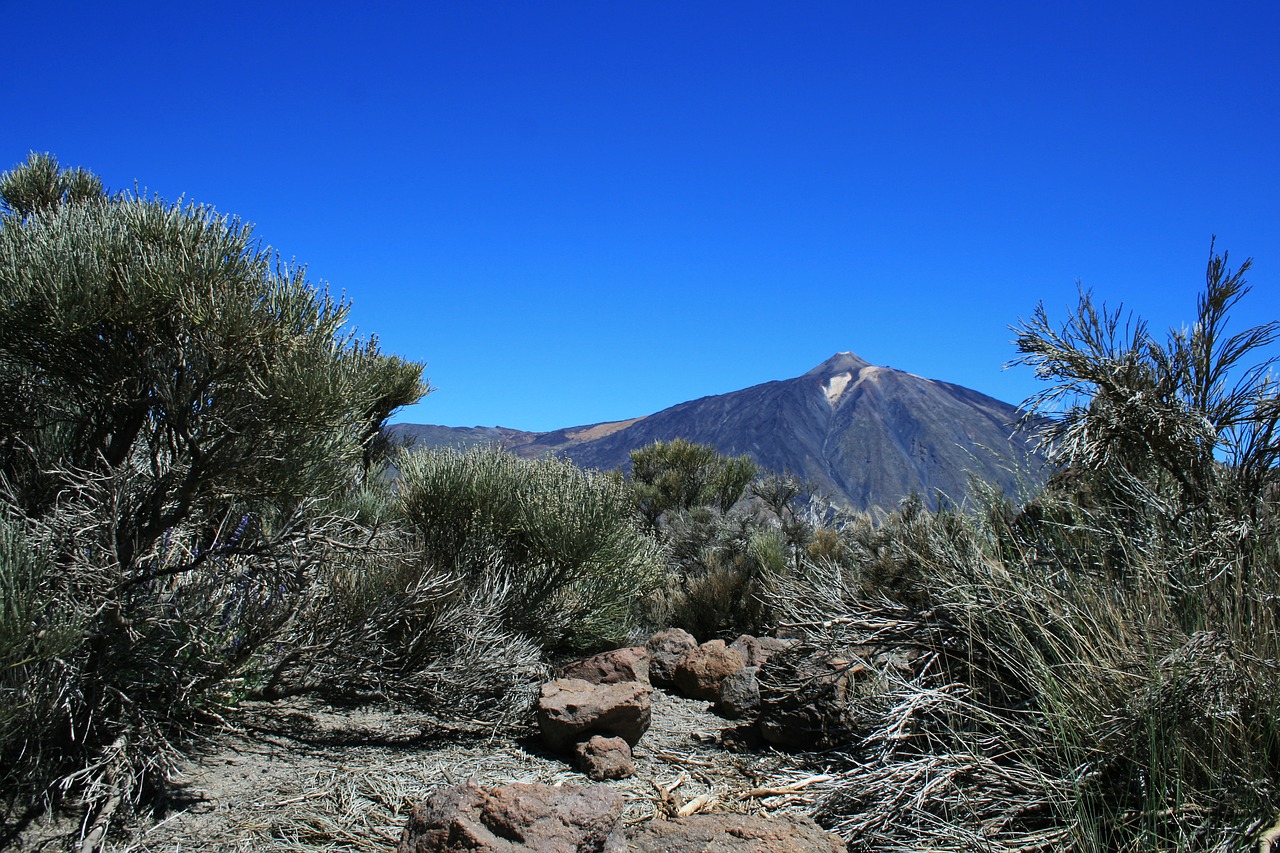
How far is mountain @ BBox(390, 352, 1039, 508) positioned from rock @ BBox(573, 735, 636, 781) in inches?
3352

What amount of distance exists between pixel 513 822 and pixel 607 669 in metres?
3.12

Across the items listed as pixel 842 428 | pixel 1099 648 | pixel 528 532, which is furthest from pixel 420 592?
pixel 842 428

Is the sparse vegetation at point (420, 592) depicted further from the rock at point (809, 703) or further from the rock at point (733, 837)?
the rock at point (733, 837)

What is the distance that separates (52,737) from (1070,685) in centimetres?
411

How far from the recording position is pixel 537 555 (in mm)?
7152

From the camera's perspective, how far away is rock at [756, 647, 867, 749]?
4629 mm

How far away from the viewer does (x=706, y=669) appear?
6324mm

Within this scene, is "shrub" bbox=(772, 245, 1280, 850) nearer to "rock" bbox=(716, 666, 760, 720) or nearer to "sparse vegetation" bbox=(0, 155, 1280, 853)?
"sparse vegetation" bbox=(0, 155, 1280, 853)

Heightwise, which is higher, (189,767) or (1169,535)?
(1169,535)

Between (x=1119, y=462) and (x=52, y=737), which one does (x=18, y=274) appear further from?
(x=1119, y=462)

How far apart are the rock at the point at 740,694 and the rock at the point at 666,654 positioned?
3.11 feet

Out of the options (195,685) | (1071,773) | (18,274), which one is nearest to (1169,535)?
(1071,773)

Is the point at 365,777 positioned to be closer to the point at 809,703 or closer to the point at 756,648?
the point at 809,703

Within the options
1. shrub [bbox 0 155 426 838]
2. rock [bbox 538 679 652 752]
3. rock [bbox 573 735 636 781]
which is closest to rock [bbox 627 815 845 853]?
rock [bbox 573 735 636 781]
